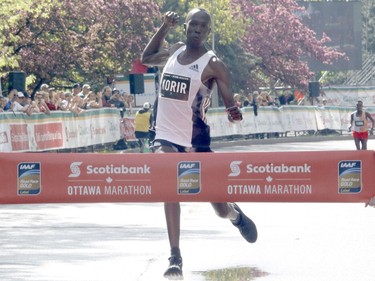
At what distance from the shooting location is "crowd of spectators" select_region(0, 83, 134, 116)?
26062mm

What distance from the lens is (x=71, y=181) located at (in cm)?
960

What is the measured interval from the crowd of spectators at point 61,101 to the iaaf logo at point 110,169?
15.6 metres

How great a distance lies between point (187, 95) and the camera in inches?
378

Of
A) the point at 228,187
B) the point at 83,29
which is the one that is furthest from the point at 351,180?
the point at 83,29

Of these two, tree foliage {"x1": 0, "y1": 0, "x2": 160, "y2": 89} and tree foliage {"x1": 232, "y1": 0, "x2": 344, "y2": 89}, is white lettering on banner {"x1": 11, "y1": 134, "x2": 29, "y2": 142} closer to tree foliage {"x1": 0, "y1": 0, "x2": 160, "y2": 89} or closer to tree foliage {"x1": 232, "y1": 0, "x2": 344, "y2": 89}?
tree foliage {"x1": 0, "y1": 0, "x2": 160, "y2": 89}

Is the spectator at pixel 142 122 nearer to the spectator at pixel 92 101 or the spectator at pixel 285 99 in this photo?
the spectator at pixel 92 101

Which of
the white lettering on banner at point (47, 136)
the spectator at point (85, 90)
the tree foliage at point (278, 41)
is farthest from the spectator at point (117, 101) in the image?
the tree foliage at point (278, 41)

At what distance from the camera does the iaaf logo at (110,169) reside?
9.52 meters

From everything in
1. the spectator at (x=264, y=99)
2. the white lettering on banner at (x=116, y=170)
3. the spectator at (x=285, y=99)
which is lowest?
the spectator at (x=285, y=99)

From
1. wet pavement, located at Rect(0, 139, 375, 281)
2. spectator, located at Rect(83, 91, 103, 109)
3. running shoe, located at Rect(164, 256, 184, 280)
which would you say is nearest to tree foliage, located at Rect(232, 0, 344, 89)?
spectator, located at Rect(83, 91, 103, 109)

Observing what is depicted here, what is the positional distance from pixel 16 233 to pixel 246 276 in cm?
498

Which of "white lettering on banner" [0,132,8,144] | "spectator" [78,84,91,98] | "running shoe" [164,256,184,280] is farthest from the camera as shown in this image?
"spectator" [78,84,91,98]

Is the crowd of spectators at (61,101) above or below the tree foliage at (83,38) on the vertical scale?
below

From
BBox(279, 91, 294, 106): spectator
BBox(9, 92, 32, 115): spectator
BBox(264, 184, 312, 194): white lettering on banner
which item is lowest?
BBox(279, 91, 294, 106): spectator
